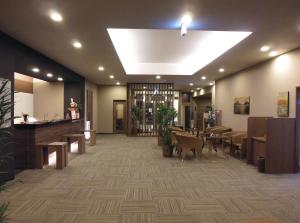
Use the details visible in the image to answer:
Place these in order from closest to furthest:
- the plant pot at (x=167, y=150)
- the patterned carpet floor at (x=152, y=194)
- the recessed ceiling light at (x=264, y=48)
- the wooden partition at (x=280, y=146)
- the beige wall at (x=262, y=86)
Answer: the patterned carpet floor at (x=152, y=194) → the wooden partition at (x=280, y=146) → the recessed ceiling light at (x=264, y=48) → the beige wall at (x=262, y=86) → the plant pot at (x=167, y=150)

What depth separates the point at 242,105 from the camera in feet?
27.2

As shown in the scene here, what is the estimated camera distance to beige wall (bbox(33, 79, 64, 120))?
32.3 feet

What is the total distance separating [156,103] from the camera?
40.8 ft

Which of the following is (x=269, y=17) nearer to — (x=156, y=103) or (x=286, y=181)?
(x=286, y=181)

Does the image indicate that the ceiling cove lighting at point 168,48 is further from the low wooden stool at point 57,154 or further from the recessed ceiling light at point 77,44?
the low wooden stool at point 57,154

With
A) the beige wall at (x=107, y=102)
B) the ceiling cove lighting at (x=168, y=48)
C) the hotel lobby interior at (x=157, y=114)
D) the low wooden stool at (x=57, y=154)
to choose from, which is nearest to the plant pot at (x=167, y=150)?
the hotel lobby interior at (x=157, y=114)

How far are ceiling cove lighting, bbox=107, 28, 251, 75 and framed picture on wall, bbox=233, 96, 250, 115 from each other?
189 centimetres

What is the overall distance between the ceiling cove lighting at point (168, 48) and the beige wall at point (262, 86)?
1.53 meters

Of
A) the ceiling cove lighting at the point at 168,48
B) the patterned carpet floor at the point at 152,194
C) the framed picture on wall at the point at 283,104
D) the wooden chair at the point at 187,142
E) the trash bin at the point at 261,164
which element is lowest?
the patterned carpet floor at the point at 152,194

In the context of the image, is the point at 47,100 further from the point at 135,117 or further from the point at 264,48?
the point at 264,48

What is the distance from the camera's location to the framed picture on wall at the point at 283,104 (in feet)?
19.0

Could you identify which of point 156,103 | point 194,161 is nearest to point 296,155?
point 194,161

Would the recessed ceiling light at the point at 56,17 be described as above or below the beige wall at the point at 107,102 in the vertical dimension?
above

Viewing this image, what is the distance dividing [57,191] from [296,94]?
560 centimetres
